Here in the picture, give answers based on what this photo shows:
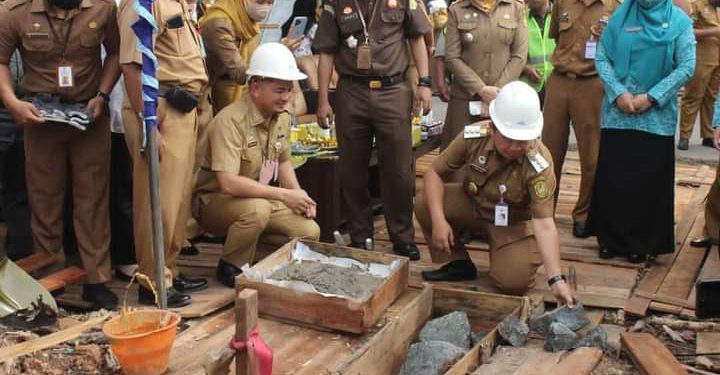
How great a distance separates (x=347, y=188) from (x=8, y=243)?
Answer: 1882mm

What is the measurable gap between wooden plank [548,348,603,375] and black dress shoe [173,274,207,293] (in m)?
1.83

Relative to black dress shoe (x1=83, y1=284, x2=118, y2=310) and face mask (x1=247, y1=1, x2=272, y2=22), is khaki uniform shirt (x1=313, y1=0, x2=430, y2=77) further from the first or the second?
black dress shoe (x1=83, y1=284, x2=118, y2=310)

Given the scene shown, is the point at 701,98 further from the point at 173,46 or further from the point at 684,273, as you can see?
the point at 173,46

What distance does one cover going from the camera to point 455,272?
5.06 metres

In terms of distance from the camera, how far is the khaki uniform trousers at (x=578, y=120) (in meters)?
5.66

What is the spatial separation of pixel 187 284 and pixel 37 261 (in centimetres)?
77

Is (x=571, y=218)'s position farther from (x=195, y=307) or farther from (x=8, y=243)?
(x=8, y=243)

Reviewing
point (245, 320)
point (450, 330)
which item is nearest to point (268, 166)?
point (450, 330)

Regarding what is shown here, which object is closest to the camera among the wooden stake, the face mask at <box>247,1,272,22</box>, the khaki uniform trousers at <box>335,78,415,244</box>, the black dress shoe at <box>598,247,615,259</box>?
the wooden stake

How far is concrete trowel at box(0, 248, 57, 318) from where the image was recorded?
426cm

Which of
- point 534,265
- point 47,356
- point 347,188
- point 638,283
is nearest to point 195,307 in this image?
point 47,356

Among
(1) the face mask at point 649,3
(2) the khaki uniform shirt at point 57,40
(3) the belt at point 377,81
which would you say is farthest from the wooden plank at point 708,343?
(2) the khaki uniform shirt at point 57,40

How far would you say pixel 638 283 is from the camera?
5035 mm

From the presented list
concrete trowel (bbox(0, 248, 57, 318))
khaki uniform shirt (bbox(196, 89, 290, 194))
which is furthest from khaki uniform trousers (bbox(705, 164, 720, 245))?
concrete trowel (bbox(0, 248, 57, 318))
